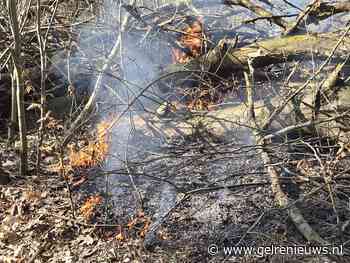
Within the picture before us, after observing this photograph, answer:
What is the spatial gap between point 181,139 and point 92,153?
3.52ft

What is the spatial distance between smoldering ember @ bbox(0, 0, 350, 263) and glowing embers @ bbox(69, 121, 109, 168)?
17 millimetres

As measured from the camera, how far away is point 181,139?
4.71m

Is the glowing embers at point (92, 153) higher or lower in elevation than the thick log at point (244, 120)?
lower

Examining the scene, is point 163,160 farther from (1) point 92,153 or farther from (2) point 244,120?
(2) point 244,120

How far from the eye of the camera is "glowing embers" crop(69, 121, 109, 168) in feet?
14.8

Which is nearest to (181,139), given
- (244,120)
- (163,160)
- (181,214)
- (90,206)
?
(163,160)

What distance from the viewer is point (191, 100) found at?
16.9 ft

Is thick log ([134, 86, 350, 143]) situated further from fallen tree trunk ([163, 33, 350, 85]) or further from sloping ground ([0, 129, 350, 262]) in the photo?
fallen tree trunk ([163, 33, 350, 85])

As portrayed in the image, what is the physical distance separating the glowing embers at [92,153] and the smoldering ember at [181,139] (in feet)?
0.06

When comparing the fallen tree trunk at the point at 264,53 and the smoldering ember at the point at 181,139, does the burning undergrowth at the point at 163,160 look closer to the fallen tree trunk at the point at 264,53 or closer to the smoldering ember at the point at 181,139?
the smoldering ember at the point at 181,139

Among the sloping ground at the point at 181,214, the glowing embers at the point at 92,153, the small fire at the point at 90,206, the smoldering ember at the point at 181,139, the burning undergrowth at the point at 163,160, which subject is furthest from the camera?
the glowing embers at the point at 92,153

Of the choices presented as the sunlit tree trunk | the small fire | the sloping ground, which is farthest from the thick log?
the sunlit tree trunk

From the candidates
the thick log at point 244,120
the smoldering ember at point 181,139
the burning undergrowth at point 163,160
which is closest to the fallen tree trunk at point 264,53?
the smoldering ember at point 181,139

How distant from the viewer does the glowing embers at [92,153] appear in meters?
4.52
